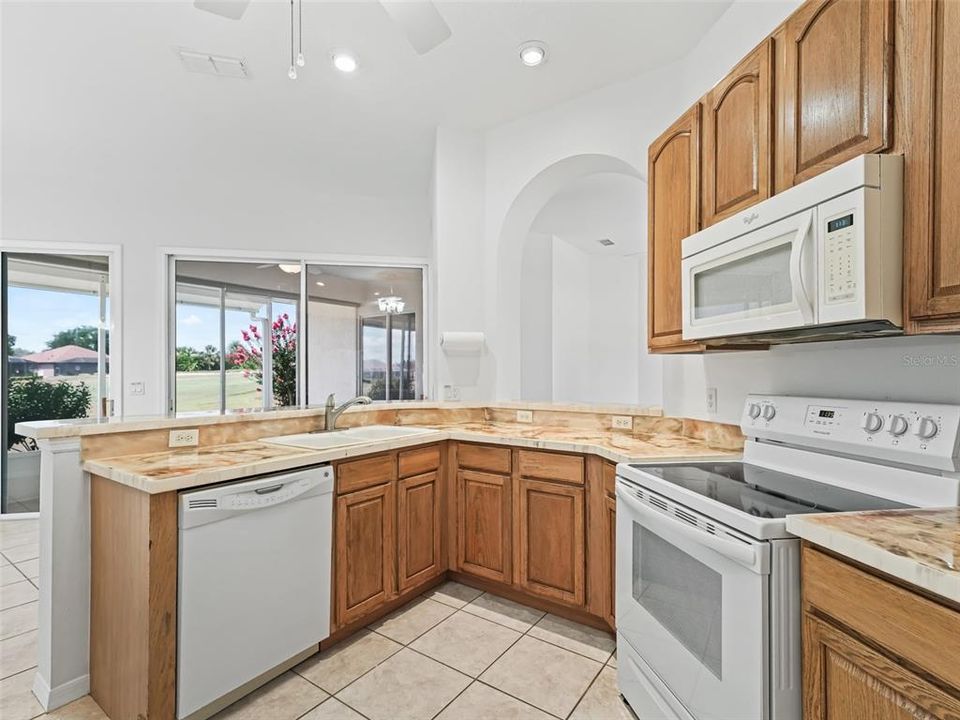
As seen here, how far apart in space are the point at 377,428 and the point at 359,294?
1.71m

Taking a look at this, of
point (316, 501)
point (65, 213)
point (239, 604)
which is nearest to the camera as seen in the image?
point (239, 604)

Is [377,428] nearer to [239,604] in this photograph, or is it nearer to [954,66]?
[239,604]

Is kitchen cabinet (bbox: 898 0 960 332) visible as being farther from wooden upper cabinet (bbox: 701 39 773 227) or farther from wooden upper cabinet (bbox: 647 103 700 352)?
wooden upper cabinet (bbox: 647 103 700 352)

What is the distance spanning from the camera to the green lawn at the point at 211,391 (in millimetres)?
3828

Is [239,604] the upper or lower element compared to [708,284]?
lower

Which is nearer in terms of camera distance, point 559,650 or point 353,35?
point 559,650

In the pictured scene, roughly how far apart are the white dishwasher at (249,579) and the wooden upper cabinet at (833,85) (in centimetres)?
208

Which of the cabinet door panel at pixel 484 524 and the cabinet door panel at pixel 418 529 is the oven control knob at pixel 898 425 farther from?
the cabinet door panel at pixel 418 529

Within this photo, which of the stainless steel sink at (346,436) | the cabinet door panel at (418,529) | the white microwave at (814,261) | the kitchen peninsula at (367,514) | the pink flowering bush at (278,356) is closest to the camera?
the white microwave at (814,261)

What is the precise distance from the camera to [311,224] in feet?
13.1

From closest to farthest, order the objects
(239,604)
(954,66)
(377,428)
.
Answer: (954,66) < (239,604) < (377,428)

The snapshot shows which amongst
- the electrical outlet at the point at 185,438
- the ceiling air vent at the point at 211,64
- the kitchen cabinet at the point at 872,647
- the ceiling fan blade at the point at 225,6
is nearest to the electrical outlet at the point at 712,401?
the kitchen cabinet at the point at 872,647

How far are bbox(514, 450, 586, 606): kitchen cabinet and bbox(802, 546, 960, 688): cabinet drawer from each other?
3.94 ft

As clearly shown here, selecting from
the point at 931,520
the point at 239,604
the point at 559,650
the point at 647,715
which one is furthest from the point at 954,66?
the point at 239,604
